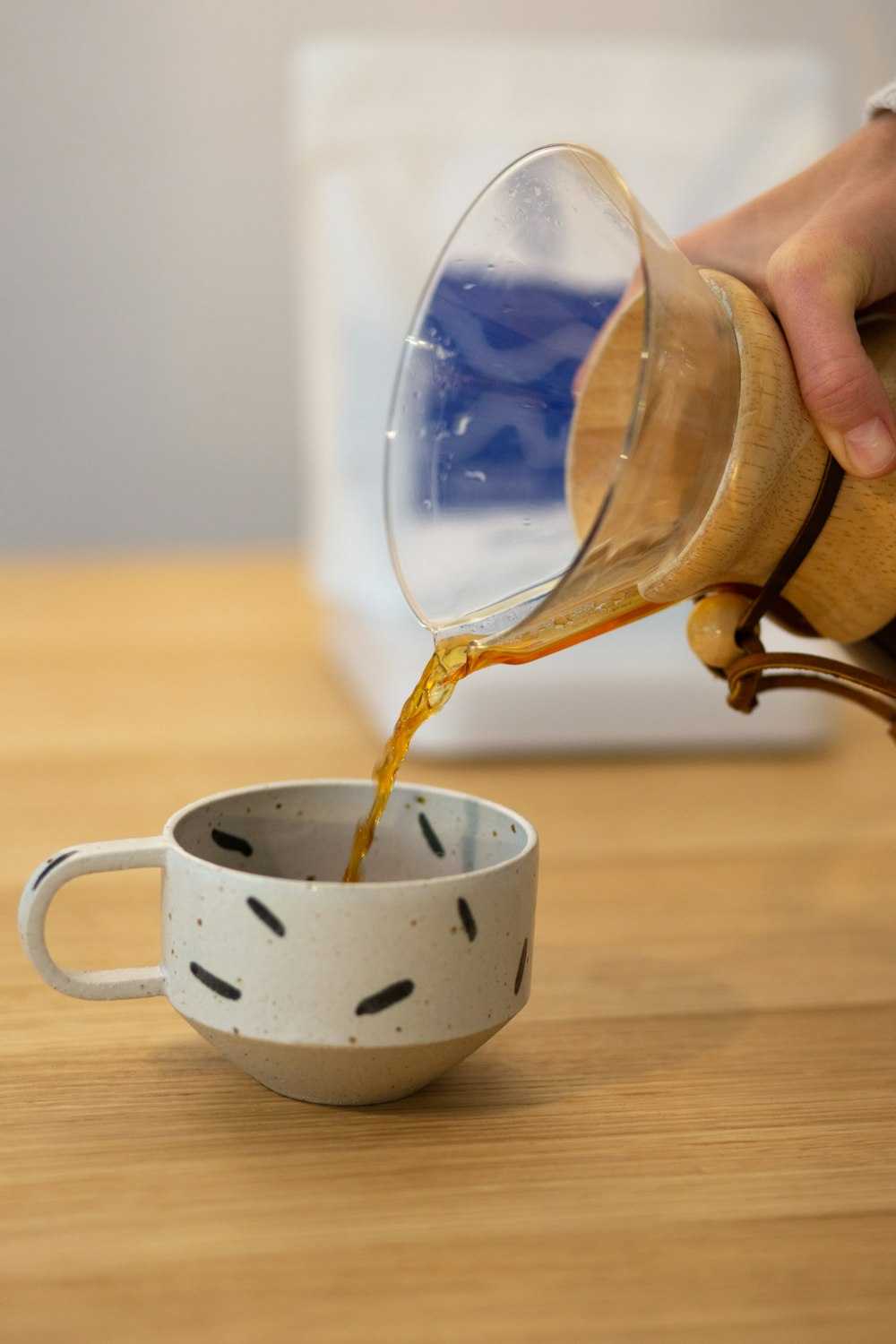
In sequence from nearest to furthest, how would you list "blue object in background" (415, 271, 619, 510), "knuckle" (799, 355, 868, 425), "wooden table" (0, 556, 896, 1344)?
"wooden table" (0, 556, 896, 1344) → "knuckle" (799, 355, 868, 425) → "blue object in background" (415, 271, 619, 510)

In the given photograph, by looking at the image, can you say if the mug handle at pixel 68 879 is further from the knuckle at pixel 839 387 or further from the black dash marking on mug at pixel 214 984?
the knuckle at pixel 839 387

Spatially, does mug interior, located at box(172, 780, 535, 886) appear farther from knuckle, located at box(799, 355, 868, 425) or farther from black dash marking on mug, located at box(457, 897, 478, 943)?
knuckle, located at box(799, 355, 868, 425)

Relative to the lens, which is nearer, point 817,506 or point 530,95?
point 817,506

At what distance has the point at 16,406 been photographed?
7.79 feet

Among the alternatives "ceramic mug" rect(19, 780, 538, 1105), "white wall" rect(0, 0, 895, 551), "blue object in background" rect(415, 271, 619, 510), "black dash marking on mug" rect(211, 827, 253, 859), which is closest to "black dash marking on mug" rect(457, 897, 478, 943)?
"ceramic mug" rect(19, 780, 538, 1105)

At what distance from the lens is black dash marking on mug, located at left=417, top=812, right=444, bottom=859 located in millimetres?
522

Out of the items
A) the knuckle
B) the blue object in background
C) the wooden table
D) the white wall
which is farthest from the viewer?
the white wall

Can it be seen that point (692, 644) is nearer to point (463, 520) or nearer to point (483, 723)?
point (463, 520)

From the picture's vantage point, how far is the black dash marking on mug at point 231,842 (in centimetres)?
51

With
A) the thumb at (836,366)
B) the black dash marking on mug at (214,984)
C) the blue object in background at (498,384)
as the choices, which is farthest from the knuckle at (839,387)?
the black dash marking on mug at (214,984)

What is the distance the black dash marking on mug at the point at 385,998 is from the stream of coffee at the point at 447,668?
85 millimetres

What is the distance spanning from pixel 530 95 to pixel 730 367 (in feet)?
1.92

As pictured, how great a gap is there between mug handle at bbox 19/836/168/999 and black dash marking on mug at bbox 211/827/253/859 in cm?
4

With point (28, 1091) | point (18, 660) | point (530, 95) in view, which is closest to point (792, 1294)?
point (28, 1091)
